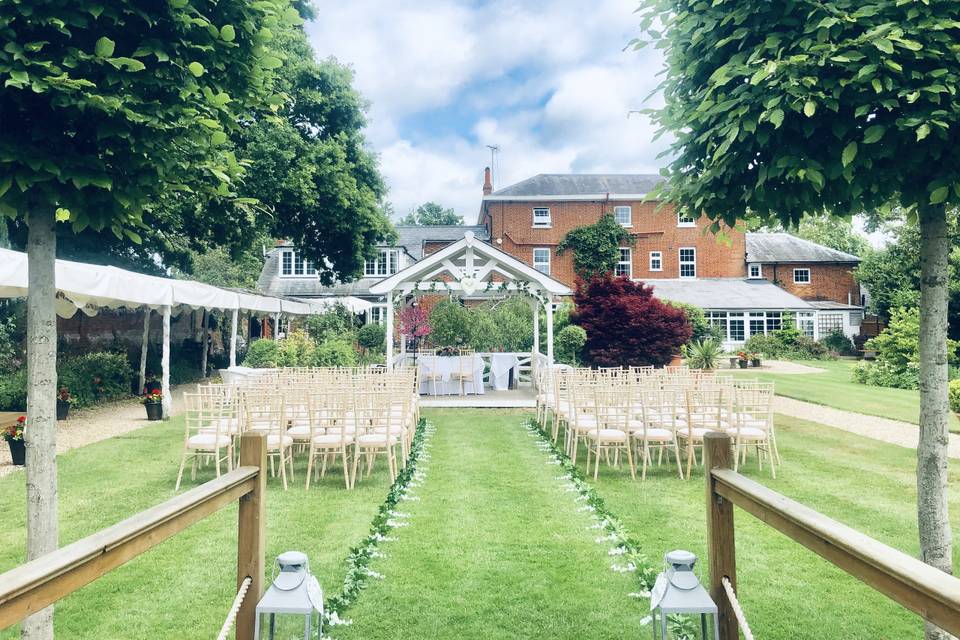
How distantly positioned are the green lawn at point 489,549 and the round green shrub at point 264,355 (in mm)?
7385

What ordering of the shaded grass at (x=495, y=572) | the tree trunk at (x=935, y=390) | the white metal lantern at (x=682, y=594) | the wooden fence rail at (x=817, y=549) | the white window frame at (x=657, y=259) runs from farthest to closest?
the white window frame at (x=657, y=259) → the shaded grass at (x=495, y=572) → the tree trunk at (x=935, y=390) → the white metal lantern at (x=682, y=594) → the wooden fence rail at (x=817, y=549)

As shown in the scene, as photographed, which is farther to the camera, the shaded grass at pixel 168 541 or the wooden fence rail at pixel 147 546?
the shaded grass at pixel 168 541

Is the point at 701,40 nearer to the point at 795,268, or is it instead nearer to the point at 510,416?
the point at 510,416

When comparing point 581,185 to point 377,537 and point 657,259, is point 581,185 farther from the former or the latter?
point 377,537

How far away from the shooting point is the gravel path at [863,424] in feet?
31.6

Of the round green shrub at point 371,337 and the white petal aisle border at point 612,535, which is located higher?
the round green shrub at point 371,337

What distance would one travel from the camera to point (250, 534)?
298cm

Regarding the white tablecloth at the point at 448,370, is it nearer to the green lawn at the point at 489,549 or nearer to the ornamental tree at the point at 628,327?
the ornamental tree at the point at 628,327

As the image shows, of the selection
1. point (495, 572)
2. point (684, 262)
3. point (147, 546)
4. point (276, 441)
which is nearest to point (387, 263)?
point (684, 262)

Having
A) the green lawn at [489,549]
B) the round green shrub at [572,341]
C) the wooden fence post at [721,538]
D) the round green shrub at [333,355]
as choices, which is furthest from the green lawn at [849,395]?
the round green shrub at [333,355]

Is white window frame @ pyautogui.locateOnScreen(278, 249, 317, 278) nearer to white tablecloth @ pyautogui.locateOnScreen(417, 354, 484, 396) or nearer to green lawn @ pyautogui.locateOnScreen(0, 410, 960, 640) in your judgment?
white tablecloth @ pyautogui.locateOnScreen(417, 354, 484, 396)

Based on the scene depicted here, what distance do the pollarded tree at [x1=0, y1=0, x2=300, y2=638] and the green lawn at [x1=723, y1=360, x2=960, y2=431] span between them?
474 inches

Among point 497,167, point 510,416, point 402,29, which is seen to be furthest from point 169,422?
point 497,167

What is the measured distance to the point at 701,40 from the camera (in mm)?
3371
